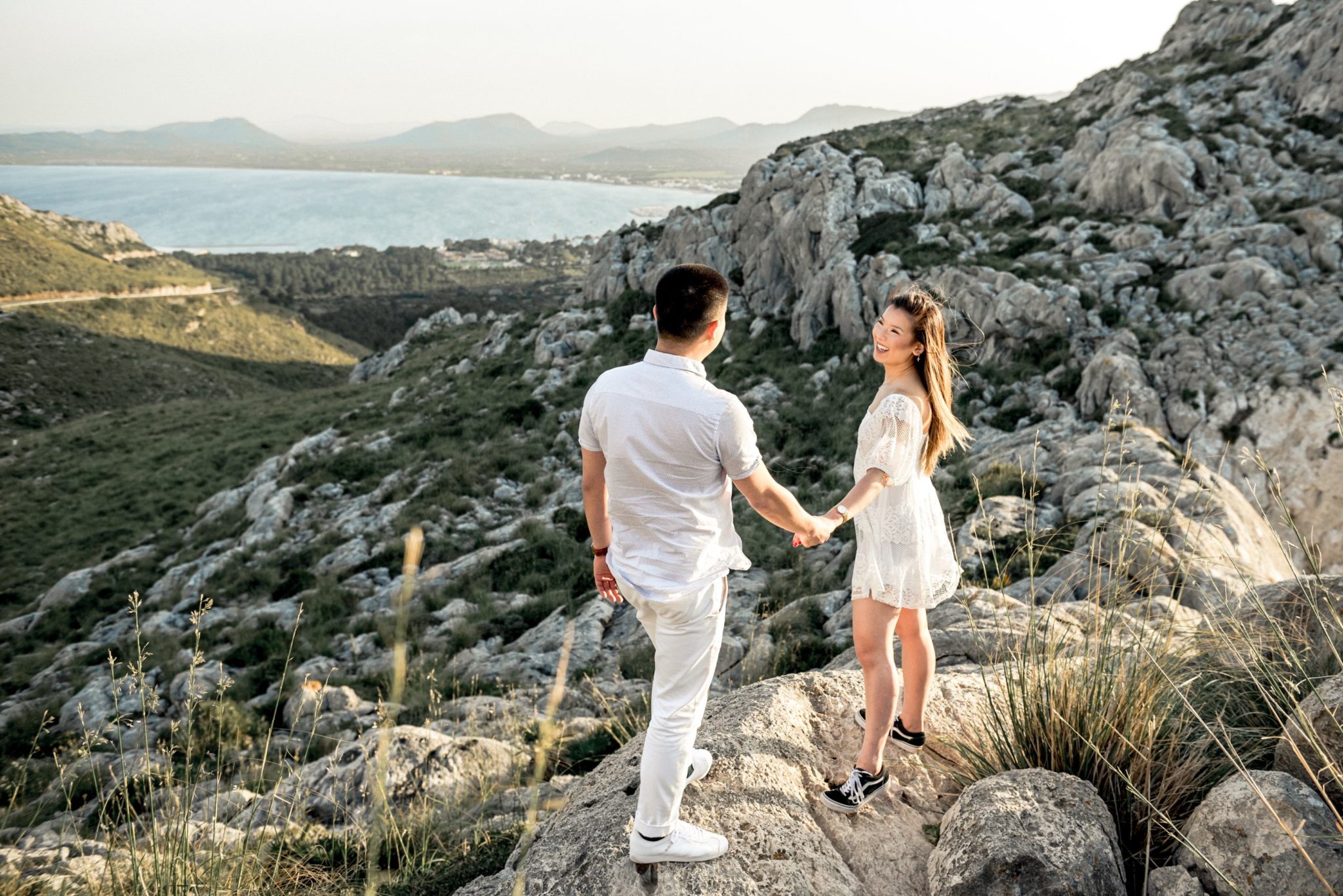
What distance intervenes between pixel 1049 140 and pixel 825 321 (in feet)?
→ 43.1

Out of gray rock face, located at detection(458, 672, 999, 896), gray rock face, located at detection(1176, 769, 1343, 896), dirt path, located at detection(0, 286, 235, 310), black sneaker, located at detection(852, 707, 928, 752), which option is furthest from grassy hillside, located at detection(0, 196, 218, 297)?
gray rock face, located at detection(1176, 769, 1343, 896)

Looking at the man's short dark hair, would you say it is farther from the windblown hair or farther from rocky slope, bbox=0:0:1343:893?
rocky slope, bbox=0:0:1343:893

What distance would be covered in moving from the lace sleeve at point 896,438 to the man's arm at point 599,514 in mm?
1358

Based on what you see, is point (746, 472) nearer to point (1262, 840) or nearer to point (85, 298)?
point (1262, 840)

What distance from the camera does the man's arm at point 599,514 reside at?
3.25 meters

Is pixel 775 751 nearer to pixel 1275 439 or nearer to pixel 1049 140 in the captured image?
pixel 1275 439

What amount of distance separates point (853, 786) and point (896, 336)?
2.27 metres

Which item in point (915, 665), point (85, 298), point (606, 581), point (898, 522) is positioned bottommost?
point (915, 665)

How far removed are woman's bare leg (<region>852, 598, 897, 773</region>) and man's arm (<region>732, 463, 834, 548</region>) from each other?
66cm

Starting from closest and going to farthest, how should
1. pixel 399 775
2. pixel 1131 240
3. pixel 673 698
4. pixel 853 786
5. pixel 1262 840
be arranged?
pixel 1262 840
pixel 673 698
pixel 853 786
pixel 399 775
pixel 1131 240

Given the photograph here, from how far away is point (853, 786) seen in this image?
11.3ft

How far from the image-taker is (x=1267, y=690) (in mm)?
3625

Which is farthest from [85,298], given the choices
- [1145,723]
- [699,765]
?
[1145,723]

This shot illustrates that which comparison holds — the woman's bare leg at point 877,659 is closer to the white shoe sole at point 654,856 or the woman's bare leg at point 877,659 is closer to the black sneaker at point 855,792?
the black sneaker at point 855,792
